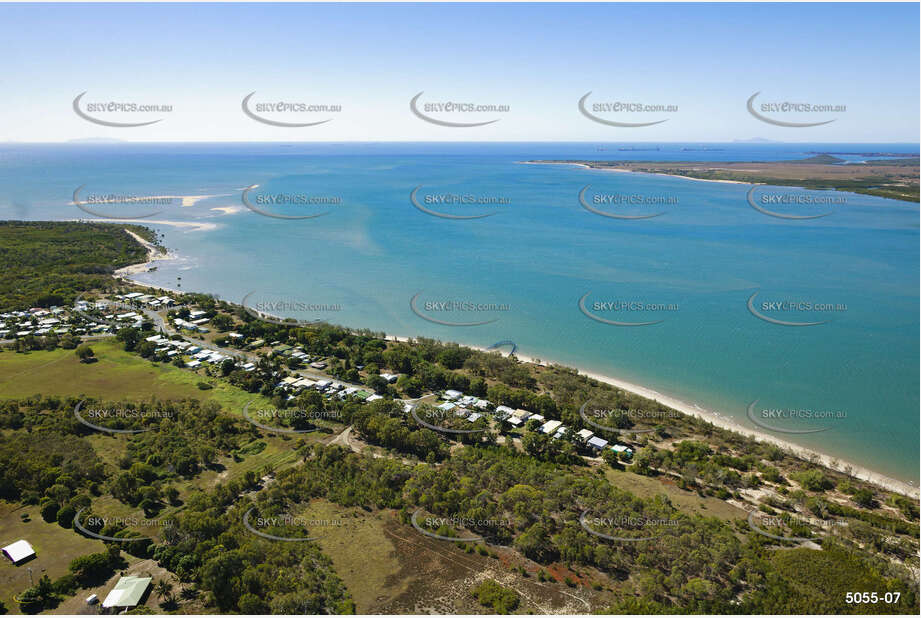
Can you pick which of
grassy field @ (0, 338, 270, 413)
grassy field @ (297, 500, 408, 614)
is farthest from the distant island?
grassy field @ (0, 338, 270, 413)

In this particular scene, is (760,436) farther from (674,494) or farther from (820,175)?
(820,175)

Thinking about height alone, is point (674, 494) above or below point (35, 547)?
below

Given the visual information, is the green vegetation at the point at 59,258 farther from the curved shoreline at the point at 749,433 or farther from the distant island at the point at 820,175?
the distant island at the point at 820,175

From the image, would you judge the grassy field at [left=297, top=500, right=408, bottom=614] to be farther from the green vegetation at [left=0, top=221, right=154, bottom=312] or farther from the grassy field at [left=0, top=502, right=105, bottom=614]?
the green vegetation at [left=0, top=221, right=154, bottom=312]

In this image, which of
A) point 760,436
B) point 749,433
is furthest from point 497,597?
point 760,436

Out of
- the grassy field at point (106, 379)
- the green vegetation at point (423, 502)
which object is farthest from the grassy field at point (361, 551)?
the grassy field at point (106, 379)

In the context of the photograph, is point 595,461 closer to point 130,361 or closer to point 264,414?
point 264,414
